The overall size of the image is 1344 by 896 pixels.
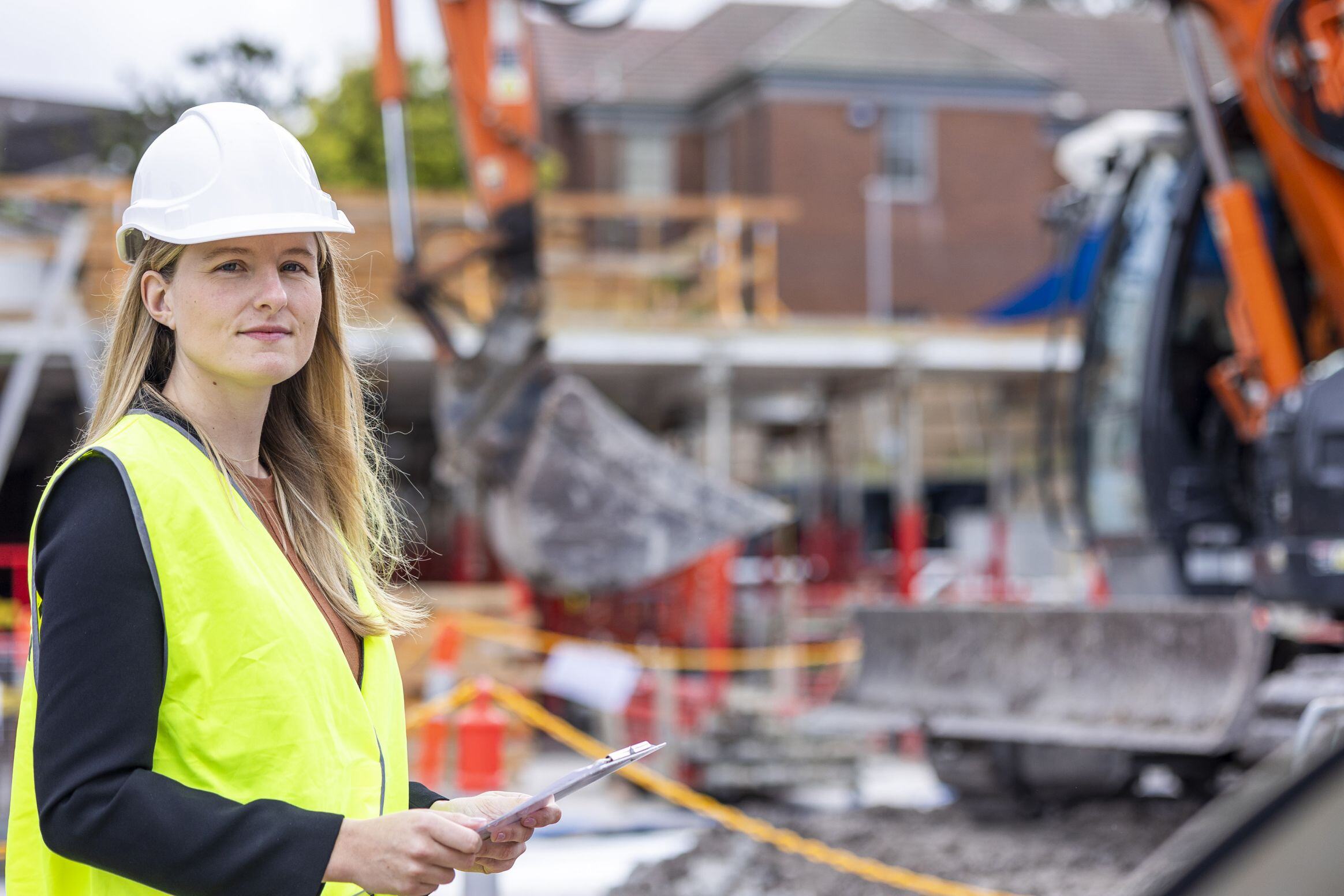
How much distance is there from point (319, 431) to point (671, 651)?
373 inches

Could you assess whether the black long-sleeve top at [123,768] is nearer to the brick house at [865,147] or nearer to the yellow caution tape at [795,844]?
the yellow caution tape at [795,844]

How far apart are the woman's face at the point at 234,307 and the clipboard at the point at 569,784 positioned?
0.57 m

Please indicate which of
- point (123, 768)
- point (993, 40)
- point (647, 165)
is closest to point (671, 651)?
point (123, 768)

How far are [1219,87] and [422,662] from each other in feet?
20.0

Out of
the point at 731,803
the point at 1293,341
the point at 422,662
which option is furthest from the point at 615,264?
the point at 1293,341

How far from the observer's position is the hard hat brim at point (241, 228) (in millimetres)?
1730

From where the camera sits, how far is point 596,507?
30.0 ft

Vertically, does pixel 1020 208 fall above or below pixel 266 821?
above

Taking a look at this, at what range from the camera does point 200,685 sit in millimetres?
1622

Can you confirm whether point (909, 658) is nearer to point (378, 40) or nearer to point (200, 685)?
point (378, 40)

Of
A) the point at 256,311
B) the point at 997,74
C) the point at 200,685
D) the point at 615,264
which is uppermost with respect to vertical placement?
the point at 997,74

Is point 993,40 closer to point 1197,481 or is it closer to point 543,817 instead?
point 1197,481

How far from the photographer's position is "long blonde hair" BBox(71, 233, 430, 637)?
1811 millimetres

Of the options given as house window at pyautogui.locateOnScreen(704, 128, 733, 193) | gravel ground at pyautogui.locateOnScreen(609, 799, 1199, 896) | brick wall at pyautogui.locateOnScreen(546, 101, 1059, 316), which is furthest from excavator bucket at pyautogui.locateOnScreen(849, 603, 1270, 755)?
house window at pyautogui.locateOnScreen(704, 128, 733, 193)
